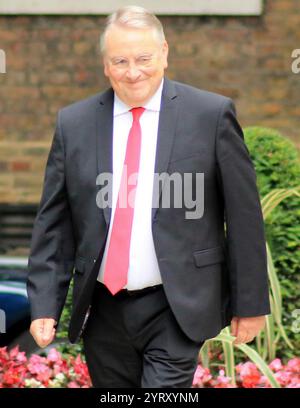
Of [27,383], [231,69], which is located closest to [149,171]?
[27,383]

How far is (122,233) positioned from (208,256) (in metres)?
0.30

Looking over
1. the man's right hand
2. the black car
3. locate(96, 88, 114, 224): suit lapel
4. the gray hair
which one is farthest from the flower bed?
the gray hair

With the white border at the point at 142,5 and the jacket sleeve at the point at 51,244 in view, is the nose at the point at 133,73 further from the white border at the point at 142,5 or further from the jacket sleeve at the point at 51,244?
the white border at the point at 142,5

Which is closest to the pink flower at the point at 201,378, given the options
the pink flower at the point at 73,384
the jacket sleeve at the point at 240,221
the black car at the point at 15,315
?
the pink flower at the point at 73,384

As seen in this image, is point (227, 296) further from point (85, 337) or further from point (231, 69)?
point (231, 69)

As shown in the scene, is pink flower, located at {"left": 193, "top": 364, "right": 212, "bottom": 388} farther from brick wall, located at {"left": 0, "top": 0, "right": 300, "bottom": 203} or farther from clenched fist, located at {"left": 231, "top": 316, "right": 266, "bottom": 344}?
brick wall, located at {"left": 0, "top": 0, "right": 300, "bottom": 203}

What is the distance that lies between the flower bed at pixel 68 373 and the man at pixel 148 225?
3.89 ft

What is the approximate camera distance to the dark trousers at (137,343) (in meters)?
3.36

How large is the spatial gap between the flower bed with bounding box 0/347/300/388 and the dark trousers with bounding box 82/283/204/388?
1.18 m

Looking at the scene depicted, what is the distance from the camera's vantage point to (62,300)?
3.55 metres

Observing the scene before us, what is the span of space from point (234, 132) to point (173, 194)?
298 millimetres

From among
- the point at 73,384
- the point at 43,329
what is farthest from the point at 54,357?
the point at 43,329

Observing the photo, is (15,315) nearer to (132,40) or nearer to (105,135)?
(105,135)

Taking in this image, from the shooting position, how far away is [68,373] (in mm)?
4898
